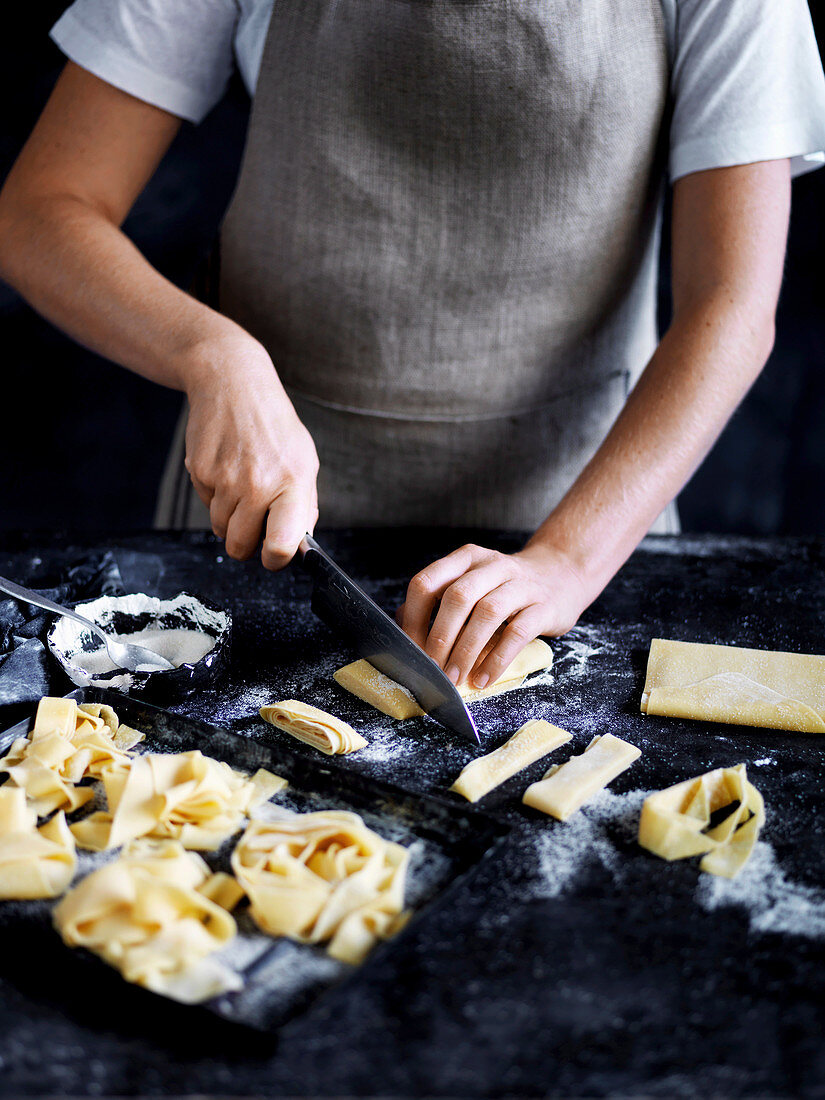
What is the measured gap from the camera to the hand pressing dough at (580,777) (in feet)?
3.42

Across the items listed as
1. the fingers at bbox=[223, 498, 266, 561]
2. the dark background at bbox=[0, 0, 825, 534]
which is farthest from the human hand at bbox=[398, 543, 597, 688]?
the dark background at bbox=[0, 0, 825, 534]

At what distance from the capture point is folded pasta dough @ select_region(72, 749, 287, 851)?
37.9 inches

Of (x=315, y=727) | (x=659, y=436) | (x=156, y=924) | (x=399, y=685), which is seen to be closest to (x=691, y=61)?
(x=659, y=436)

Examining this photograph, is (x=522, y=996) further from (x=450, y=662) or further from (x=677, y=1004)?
(x=450, y=662)

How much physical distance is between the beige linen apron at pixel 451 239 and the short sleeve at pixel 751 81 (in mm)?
91

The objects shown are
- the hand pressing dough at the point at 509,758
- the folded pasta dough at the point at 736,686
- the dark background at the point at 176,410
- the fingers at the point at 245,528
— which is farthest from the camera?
the dark background at the point at 176,410

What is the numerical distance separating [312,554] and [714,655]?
61cm

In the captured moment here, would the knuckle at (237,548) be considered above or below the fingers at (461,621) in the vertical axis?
above

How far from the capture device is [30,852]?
894 millimetres

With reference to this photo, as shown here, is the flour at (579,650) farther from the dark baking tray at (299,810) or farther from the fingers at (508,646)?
the dark baking tray at (299,810)

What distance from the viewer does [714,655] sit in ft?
4.42

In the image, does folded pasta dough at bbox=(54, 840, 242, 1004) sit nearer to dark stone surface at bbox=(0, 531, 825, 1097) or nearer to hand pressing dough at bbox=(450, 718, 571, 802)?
dark stone surface at bbox=(0, 531, 825, 1097)

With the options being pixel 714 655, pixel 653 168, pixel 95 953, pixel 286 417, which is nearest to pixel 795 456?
pixel 653 168

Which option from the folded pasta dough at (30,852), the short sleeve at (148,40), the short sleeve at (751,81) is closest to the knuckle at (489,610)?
the folded pasta dough at (30,852)
